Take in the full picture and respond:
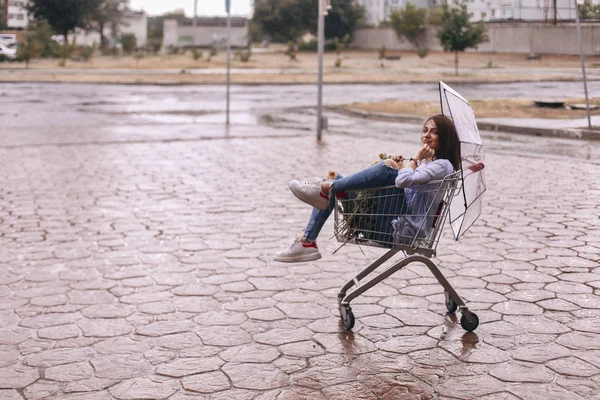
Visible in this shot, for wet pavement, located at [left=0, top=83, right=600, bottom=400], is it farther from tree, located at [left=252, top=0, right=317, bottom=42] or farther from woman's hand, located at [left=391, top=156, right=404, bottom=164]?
tree, located at [left=252, top=0, right=317, bottom=42]

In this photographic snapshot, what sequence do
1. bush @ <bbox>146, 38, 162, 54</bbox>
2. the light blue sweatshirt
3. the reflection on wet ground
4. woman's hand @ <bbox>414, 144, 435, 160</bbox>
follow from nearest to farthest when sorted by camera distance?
the light blue sweatshirt → woman's hand @ <bbox>414, 144, 435, 160</bbox> → the reflection on wet ground → bush @ <bbox>146, 38, 162, 54</bbox>

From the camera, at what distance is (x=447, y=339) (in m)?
4.71

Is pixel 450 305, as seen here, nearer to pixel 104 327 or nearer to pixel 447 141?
pixel 447 141

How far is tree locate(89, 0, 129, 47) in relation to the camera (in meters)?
75.2

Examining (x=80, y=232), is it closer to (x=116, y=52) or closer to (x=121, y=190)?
(x=121, y=190)

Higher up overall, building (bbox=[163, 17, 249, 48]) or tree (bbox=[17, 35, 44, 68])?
building (bbox=[163, 17, 249, 48])

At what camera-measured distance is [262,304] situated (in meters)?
5.35

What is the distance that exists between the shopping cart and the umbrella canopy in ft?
0.25

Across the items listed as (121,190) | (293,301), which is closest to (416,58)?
(121,190)

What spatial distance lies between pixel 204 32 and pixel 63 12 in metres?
25.4

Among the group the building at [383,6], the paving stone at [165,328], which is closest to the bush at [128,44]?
the building at [383,6]

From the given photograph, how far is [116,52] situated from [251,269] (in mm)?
57693

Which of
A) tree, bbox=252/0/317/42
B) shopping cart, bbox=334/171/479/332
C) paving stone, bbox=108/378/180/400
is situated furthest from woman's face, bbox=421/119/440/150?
tree, bbox=252/0/317/42

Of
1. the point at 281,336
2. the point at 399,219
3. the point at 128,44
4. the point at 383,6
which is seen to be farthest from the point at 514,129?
the point at 383,6
